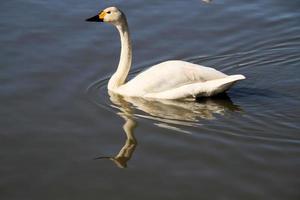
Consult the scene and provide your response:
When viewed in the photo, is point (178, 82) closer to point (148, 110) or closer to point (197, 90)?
point (197, 90)

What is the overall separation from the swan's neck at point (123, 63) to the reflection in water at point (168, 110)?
0.27 metres

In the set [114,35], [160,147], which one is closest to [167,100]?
[160,147]

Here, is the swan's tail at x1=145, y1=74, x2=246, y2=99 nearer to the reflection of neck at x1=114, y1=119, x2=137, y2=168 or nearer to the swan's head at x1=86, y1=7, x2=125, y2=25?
the reflection of neck at x1=114, y1=119, x2=137, y2=168

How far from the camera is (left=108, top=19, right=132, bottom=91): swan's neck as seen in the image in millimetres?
8766

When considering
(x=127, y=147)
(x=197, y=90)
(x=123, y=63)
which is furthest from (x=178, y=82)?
(x=127, y=147)

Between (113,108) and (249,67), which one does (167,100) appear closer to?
(113,108)

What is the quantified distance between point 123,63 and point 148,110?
4.06 feet

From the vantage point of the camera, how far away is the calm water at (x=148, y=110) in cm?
609

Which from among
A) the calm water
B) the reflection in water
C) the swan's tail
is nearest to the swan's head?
the calm water

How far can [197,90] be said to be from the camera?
816cm

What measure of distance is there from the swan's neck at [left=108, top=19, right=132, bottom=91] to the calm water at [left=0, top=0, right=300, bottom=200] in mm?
298

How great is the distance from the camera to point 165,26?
1112cm

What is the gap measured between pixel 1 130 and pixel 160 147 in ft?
6.31

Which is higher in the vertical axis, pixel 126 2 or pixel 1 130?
pixel 126 2
